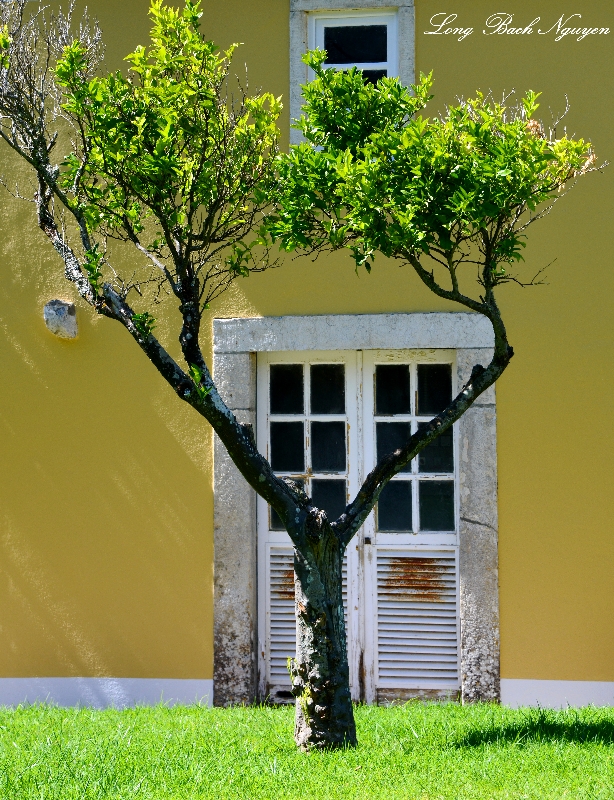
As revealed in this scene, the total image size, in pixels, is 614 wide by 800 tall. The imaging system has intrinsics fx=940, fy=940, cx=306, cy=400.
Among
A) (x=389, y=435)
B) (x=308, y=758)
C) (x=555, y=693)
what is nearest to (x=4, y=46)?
(x=389, y=435)

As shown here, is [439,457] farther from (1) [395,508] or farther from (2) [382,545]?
(2) [382,545]

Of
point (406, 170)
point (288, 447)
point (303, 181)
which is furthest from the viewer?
point (288, 447)

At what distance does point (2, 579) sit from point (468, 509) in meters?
3.00

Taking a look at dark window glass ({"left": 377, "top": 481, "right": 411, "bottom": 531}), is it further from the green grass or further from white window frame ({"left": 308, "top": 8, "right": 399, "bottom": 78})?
white window frame ({"left": 308, "top": 8, "right": 399, "bottom": 78})

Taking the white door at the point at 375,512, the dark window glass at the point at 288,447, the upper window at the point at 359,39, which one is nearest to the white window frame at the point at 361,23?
the upper window at the point at 359,39

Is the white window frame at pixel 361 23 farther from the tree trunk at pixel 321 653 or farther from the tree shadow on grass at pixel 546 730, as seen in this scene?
the tree shadow on grass at pixel 546 730

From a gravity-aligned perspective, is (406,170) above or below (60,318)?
above

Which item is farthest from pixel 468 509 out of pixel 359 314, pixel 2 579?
pixel 2 579

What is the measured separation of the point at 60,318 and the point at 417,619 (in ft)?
9.74

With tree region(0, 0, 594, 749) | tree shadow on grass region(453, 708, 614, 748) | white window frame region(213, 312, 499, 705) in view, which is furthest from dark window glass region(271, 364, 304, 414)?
tree shadow on grass region(453, 708, 614, 748)

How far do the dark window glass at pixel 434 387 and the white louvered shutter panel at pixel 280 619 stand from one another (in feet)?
3.73

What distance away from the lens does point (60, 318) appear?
6.01 m

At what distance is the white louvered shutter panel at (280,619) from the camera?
5992 mm

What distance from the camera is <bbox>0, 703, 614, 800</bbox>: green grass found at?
3635mm
